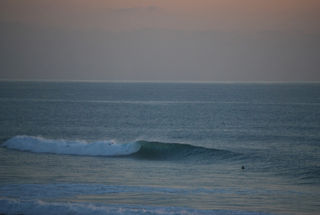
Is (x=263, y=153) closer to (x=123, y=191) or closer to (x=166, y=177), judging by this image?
(x=166, y=177)

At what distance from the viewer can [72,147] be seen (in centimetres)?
3734

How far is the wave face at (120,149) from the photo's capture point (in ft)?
117

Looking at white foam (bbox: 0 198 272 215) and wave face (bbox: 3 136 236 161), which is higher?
wave face (bbox: 3 136 236 161)

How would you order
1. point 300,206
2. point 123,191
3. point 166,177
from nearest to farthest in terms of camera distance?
point 300,206 → point 123,191 → point 166,177

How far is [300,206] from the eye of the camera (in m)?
20.9

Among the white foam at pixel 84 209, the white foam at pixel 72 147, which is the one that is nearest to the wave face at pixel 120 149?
the white foam at pixel 72 147

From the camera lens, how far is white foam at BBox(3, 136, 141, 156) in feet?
120

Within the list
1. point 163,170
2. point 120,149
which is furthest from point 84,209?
point 120,149

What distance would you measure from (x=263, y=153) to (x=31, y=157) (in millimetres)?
18124

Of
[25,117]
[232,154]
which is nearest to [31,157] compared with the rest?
[232,154]

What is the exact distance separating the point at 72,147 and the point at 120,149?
160 inches

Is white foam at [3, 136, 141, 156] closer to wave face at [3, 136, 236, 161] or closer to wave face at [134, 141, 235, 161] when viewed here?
wave face at [3, 136, 236, 161]

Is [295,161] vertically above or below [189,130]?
below

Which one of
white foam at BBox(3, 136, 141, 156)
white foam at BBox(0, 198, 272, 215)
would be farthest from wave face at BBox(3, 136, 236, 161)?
white foam at BBox(0, 198, 272, 215)
